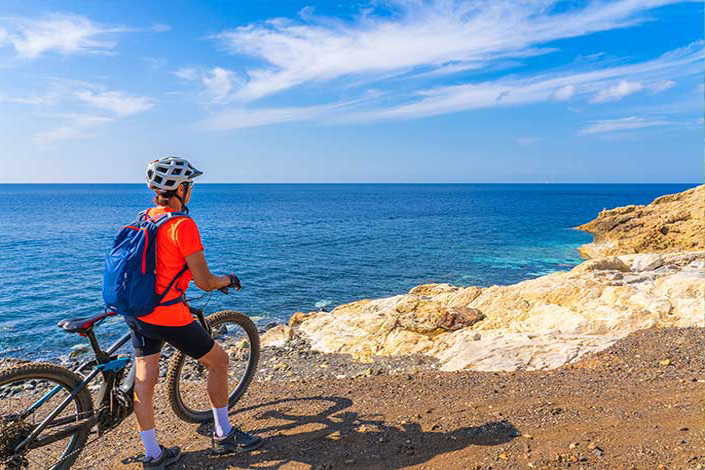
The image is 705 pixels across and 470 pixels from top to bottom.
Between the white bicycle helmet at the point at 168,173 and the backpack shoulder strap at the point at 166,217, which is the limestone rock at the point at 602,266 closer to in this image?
the white bicycle helmet at the point at 168,173

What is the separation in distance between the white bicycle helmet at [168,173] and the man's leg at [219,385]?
1.80m

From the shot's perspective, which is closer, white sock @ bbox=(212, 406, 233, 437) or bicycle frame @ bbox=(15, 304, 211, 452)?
bicycle frame @ bbox=(15, 304, 211, 452)

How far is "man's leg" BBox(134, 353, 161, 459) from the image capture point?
15.5 ft

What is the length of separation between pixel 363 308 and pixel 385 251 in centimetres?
2759

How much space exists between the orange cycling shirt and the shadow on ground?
5.69 ft

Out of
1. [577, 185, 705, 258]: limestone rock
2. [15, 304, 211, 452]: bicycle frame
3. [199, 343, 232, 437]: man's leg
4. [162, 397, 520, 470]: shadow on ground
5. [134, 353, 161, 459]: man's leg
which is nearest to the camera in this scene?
[15, 304, 211, 452]: bicycle frame

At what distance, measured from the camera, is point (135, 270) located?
4.25 meters

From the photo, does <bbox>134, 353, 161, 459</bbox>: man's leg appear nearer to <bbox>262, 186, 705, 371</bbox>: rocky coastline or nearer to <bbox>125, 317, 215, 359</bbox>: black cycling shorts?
<bbox>125, 317, 215, 359</bbox>: black cycling shorts

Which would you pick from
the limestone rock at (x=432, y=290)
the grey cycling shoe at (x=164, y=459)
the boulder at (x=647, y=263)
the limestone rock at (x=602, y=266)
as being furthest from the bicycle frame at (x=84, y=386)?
the boulder at (x=647, y=263)

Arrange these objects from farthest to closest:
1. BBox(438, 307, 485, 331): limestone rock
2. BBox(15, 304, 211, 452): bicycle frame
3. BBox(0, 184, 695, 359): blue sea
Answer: BBox(0, 184, 695, 359): blue sea → BBox(438, 307, 485, 331): limestone rock → BBox(15, 304, 211, 452): bicycle frame

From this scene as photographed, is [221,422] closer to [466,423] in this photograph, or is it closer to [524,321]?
[466,423]

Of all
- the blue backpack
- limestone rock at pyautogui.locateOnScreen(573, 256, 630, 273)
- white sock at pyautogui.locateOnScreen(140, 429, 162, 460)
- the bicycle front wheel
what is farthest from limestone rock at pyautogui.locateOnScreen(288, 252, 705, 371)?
the blue backpack

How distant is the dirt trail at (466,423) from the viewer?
4770mm

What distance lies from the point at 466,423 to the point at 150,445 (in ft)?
11.6
